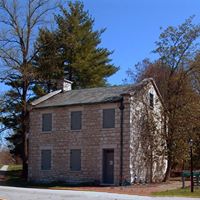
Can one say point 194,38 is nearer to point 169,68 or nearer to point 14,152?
point 169,68

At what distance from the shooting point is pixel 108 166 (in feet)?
102

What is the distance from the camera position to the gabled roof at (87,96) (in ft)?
104

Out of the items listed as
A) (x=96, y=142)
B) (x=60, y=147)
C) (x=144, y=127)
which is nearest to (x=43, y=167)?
(x=60, y=147)

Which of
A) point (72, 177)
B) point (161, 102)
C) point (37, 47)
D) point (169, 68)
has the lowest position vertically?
point (72, 177)

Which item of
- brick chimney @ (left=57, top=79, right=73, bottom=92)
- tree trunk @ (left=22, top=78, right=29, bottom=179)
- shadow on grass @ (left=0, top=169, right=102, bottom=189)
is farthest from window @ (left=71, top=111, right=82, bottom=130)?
tree trunk @ (left=22, top=78, right=29, bottom=179)

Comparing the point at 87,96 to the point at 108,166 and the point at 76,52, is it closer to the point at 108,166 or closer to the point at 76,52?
the point at 108,166

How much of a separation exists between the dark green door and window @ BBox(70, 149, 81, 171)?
6.31 ft

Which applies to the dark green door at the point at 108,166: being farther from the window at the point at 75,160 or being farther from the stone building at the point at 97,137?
the window at the point at 75,160

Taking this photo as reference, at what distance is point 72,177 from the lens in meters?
32.1

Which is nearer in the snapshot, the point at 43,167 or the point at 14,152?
the point at 43,167

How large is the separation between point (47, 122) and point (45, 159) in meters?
2.65

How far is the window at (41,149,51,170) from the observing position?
33.5 meters

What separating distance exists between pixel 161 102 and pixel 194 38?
17.0ft

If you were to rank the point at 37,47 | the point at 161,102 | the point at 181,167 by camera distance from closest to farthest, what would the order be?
1. the point at 161,102
2. the point at 37,47
3. the point at 181,167
